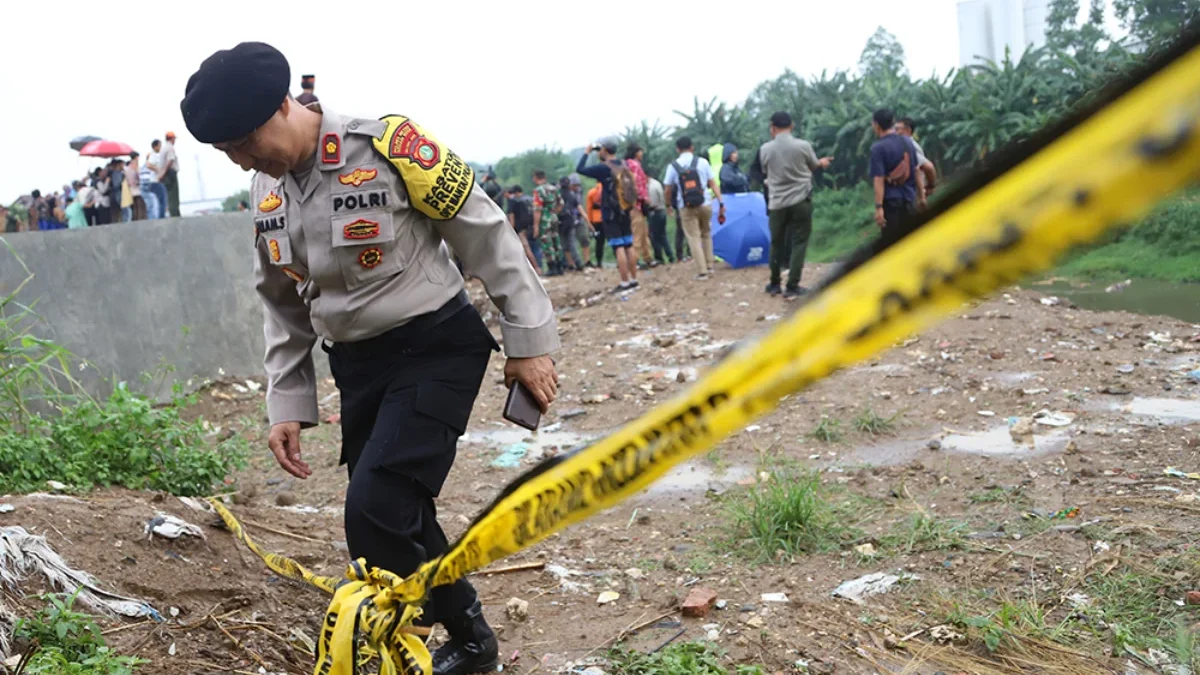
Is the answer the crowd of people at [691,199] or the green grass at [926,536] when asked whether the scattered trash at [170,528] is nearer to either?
the green grass at [926,536]

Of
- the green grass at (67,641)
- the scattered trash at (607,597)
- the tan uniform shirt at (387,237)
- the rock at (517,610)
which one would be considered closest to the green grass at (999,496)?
the scattered trash at (607,597)

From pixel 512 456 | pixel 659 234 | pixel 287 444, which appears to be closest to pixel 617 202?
pixel 659 234

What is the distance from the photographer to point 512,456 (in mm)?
6035

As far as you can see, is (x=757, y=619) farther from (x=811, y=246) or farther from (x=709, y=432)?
(x=811, y=246)

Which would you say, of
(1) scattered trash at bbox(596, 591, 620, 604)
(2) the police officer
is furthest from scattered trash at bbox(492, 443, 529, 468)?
(2) the police officer

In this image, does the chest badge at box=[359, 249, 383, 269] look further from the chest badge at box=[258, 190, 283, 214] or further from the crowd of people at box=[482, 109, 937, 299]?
the crowd of people at box=[482, 109, 937, 299]

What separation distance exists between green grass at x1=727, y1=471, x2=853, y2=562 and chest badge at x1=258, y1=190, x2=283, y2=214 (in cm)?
218

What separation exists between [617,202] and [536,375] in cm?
952

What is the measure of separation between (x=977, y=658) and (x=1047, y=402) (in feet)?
10.8

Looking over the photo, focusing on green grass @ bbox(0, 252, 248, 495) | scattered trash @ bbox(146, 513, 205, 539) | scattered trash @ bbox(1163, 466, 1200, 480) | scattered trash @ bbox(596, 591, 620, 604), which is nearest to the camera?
scattered trash @ bbox(146, 513, 205, 539)

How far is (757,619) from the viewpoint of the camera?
3.19 meters

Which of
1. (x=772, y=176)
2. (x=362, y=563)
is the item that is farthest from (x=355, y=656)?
(x=772, y=176)

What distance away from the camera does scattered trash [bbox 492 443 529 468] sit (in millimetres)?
5883

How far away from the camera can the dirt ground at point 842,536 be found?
118 inches
